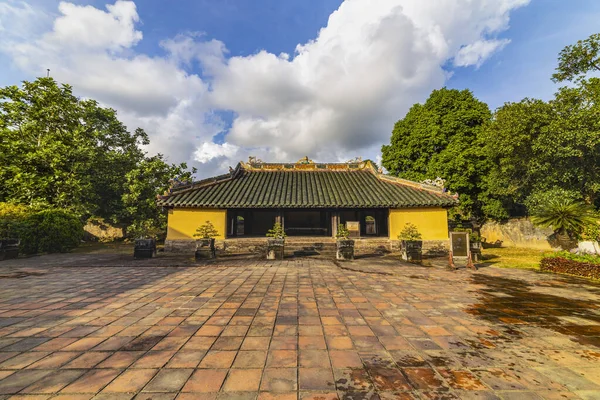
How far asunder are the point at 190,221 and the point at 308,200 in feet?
22.0

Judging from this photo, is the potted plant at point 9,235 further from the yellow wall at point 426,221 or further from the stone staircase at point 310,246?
the yellow wall at point 426,221

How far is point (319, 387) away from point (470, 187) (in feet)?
63.9

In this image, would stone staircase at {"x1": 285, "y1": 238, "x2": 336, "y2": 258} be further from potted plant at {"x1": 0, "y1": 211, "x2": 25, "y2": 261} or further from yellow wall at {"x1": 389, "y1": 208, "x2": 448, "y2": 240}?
potted plant at {"x1": 0, "y1": 211, "x2": 25, "y2": 261}

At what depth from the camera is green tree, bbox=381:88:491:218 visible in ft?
55.9

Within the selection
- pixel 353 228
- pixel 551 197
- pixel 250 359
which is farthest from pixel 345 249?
pixel 551 197

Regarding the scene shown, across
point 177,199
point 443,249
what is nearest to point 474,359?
point 443,249

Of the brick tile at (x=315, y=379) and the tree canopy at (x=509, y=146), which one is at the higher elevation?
the tree canopy at (x=509, y=146)

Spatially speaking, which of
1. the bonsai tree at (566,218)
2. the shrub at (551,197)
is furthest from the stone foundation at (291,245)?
the shrub at (551,197)

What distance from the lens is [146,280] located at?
6.74 m

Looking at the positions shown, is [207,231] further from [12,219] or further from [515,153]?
[515,153]

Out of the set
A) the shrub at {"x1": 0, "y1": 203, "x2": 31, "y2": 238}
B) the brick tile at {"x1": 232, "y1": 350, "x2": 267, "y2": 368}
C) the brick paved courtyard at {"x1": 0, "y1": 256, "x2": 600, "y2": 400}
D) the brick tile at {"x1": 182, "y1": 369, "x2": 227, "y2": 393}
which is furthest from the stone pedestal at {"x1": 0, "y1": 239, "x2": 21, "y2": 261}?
the brick tile at {"x1": 232, "y1": 350, "x2": 267, "y2": 368}

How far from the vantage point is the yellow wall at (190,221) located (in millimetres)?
12930

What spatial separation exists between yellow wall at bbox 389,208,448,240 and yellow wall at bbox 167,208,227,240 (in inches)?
388

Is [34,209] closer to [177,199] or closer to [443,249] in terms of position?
[177,199]
